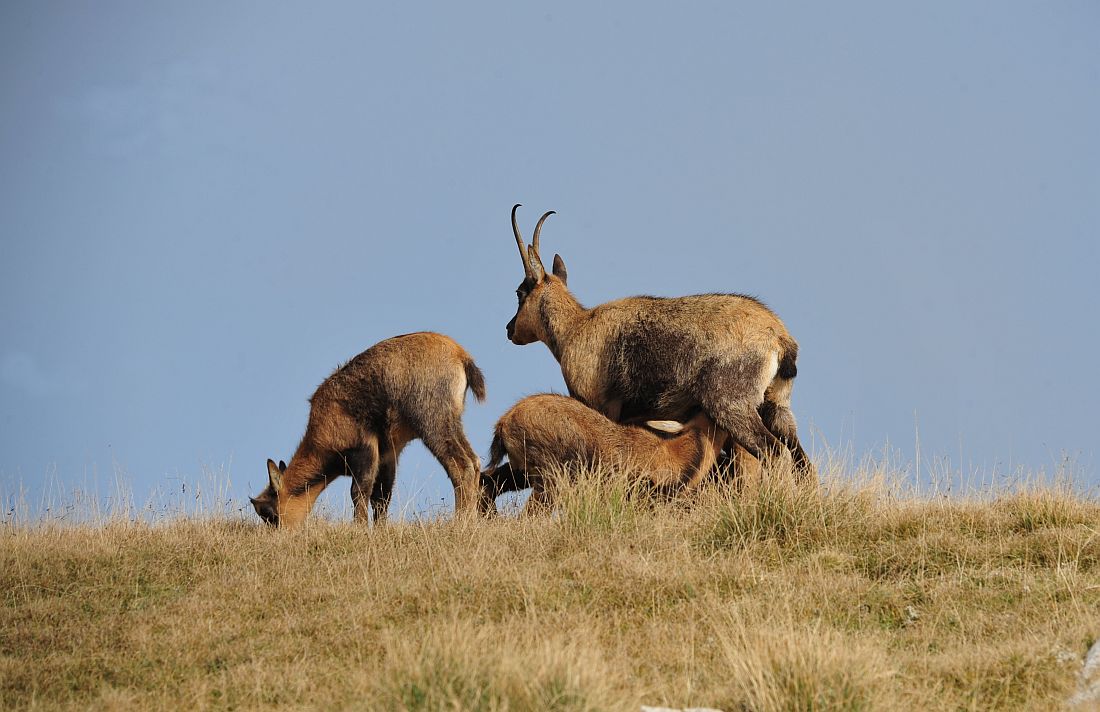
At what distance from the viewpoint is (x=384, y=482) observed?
12406 mm

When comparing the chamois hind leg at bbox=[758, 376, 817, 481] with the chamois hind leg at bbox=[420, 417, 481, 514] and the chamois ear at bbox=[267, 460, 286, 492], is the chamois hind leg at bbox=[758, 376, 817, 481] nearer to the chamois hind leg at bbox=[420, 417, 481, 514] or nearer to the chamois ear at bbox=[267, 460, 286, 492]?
the chamois hind leg at bbox=[420, 417, 481, 514]

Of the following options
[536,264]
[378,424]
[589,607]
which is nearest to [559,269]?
[536,264]

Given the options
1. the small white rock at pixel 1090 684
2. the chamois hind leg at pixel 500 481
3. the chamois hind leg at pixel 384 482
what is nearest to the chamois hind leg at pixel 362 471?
the chamois hind leg at pixel 384 482

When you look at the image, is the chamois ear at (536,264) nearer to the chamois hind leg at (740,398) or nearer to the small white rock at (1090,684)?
the chamois hind leg at (740,398)

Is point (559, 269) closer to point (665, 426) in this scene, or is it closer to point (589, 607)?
point (665, 426)

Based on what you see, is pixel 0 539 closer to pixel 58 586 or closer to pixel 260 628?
pixel 58 586

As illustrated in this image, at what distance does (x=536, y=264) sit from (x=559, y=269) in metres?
0.55

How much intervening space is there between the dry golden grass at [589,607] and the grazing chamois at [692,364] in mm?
1016

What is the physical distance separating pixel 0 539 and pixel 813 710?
27.1 feet

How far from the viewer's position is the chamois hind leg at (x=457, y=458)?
1143 centimetres

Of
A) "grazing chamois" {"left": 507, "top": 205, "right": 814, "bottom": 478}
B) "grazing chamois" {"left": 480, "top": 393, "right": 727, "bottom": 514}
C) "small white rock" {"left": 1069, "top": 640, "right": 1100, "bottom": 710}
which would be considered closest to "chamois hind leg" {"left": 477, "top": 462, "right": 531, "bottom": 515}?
"grazing chamois" {"left": 480, "top": 393, "right": 727, "bottom": 514}

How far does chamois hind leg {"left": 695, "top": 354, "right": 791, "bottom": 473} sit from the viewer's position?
425 inches

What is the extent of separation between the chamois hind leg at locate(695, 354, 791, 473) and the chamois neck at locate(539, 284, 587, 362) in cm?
203

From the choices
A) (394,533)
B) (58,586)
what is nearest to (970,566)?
(394,533)
